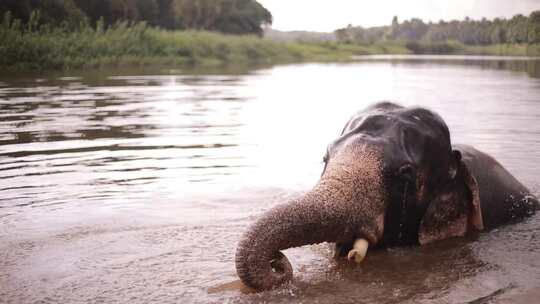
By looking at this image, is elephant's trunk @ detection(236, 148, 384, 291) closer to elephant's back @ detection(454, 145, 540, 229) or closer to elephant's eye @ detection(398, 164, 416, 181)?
elephant's eye @ detection(398, 164, 416, 181)

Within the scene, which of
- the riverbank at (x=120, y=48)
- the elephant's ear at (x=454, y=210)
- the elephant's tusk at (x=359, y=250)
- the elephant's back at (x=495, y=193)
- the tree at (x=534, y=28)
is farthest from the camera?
the tree at (x=534, y=28)

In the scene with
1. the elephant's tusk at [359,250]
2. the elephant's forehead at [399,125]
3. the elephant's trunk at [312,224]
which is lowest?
the elephant's tusk at [359,250]

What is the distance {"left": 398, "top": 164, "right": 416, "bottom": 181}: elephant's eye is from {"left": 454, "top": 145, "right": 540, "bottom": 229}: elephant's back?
1364mm

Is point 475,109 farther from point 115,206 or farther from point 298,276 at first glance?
point 298,276

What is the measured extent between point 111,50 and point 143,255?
37.7 m

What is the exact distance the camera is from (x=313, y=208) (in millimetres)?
4641

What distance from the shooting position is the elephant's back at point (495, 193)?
6.66 metres

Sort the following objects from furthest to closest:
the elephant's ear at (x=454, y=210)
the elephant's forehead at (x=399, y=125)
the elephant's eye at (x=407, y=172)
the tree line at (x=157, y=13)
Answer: the tree line at (x=157, y=13), the elephant's ear at (x=454, y=210), the elephant's forehead at (x=399, y=125), the elephant's eye at (x=407, y=172)

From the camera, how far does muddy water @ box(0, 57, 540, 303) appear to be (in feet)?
16.5

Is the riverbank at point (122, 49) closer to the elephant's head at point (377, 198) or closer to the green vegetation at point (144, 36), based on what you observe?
the green vegetation at point (144, 36)

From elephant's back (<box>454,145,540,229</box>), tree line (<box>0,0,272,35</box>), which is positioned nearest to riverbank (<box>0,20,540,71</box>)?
tree line (<box>0,0,272,35</box>)

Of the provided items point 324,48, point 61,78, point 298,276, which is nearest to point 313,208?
point 298,276

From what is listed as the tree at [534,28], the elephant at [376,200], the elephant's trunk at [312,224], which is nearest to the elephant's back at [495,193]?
the elephant at [376,200]

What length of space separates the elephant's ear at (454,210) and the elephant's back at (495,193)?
56cm
